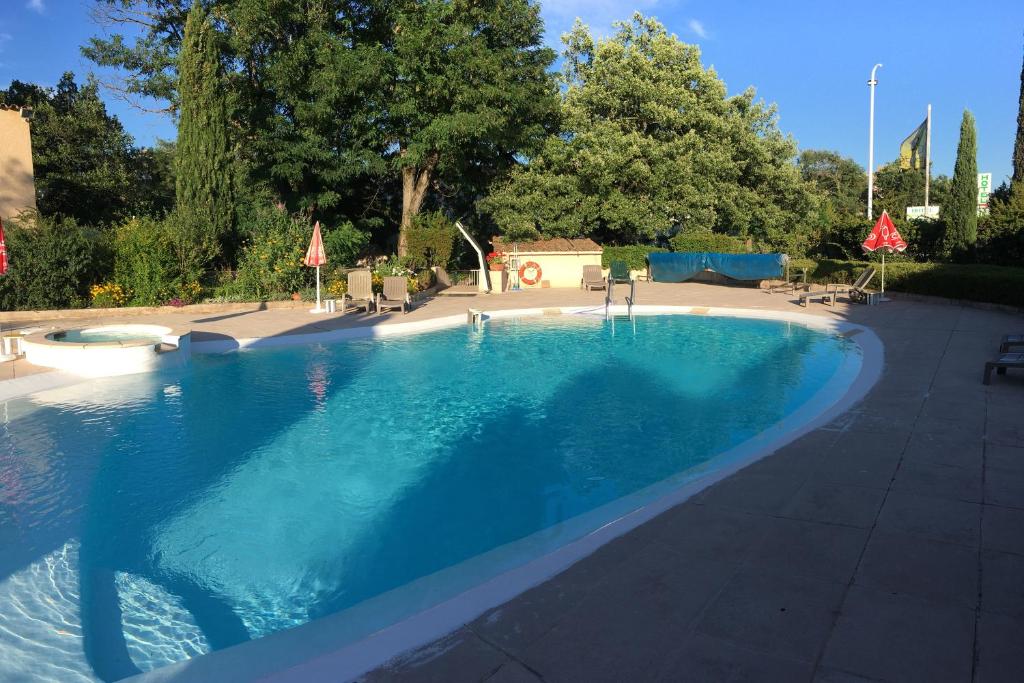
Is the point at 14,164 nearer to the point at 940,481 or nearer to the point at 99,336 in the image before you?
the point at 99,336

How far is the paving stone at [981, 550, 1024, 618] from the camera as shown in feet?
10.7

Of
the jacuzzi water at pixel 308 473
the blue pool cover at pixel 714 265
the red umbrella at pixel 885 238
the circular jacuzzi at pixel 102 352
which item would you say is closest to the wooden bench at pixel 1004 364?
the jacuzzi water at pixel 308 473

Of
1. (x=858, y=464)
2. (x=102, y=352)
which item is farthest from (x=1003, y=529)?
(x=102, y=352)

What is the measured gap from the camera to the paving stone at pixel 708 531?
404 cm

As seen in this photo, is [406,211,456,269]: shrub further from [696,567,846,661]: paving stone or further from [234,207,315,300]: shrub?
[696,567,846,661]: paving stone

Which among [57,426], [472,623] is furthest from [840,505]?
[57,426]

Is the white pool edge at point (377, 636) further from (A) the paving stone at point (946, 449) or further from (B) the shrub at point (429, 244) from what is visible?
(B) the shrub at point (429, 244)

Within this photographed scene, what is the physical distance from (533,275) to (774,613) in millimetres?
22542

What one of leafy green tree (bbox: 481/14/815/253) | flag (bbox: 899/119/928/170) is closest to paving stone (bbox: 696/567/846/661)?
leafy green tree (bbox: 481/14/815/253)

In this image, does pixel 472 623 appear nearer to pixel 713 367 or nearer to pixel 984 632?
pixel 984 632

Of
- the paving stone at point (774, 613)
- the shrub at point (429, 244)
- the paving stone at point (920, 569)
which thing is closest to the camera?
the paving stone at point (774, 613)

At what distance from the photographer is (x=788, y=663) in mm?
2865

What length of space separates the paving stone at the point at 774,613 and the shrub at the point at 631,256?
24140 millimetres

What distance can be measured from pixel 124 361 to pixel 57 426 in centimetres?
281
